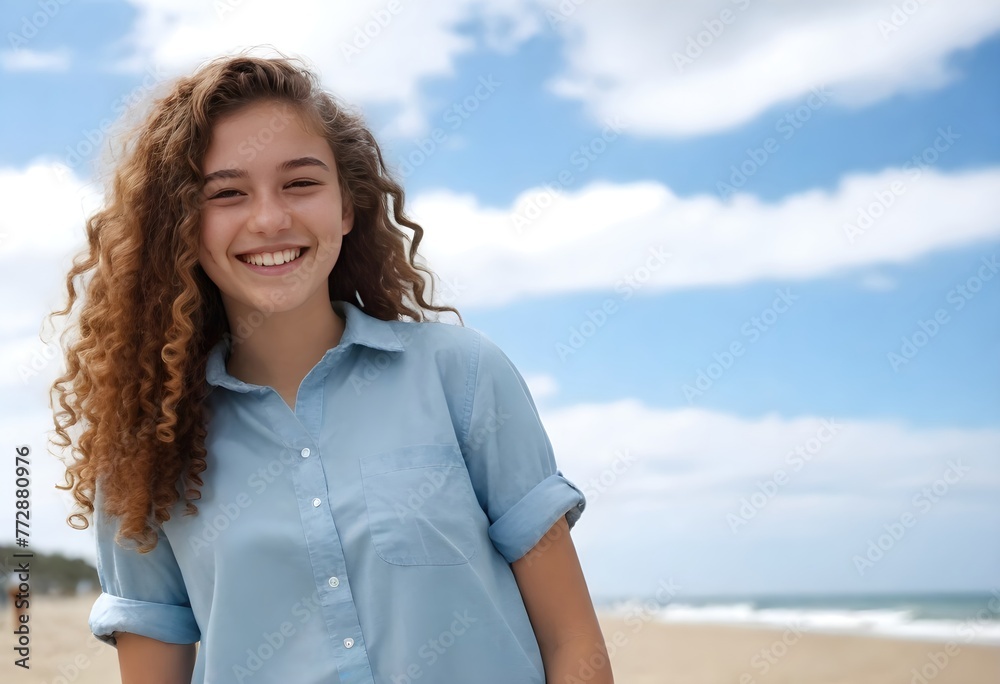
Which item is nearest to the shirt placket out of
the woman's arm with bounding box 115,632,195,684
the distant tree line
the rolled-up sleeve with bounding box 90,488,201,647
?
the rolled-up sleeve with bounding box 90,488,201,647

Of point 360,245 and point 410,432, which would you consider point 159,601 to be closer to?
point 410,432

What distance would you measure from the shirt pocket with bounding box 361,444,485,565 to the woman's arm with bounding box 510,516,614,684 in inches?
5.0

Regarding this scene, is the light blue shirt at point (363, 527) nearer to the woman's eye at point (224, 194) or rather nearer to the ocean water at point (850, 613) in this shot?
the woman's eye at point (224, 194)

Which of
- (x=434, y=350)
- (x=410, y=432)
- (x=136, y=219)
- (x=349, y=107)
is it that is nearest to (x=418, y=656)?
(x=410, y=432)

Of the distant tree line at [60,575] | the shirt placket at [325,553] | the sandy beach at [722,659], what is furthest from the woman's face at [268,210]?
the distant tree line at [60,575]

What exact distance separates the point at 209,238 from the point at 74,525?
67 centimetres

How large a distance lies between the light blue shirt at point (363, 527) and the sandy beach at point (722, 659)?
611 centimetres

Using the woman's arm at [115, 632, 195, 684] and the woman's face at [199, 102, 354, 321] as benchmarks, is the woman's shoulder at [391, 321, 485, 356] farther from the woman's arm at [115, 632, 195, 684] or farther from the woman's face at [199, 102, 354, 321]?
the woman's arm at [115, 632, 195, 684]

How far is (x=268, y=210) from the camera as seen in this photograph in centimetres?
173

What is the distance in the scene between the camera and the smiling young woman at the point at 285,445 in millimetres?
1676

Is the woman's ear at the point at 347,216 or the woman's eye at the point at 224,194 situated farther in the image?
the woman's ear at the point at 347,216

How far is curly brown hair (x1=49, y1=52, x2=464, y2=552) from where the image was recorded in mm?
1804

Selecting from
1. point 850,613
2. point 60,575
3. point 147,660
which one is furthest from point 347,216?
point 850,613

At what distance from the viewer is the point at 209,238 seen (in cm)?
178
